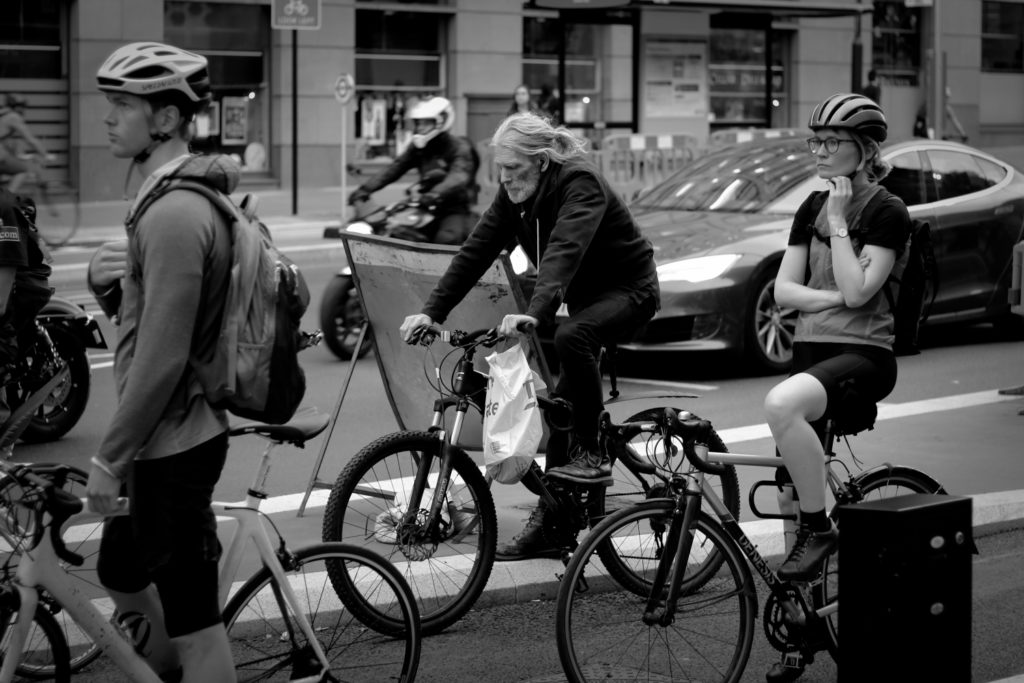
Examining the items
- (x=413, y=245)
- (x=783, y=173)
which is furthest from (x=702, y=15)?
(x=413, y=245)

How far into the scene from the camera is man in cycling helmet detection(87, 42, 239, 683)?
356 centimetres

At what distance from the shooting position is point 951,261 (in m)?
11.0

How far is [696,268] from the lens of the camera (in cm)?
1012

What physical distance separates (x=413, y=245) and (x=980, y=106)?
34266 mm

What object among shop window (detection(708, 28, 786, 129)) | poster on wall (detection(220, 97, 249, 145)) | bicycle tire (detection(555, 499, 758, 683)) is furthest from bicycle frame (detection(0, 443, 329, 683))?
poster on wall (detection(220, 97, 249, 145))

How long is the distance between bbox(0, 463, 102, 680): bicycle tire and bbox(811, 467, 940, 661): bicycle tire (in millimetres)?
2180

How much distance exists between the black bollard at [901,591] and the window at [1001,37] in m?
36.5

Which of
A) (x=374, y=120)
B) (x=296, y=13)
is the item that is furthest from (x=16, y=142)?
(x=374, y=120)

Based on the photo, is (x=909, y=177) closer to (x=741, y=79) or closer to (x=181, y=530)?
(x=181, y=530)

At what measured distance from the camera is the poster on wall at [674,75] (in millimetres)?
21148

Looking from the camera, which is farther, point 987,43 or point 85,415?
point 987,43

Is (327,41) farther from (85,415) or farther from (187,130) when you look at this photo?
(187,130)

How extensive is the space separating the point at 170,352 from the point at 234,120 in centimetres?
2314

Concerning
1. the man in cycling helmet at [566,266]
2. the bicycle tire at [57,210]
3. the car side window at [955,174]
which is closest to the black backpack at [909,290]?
the man in cycling helmet at [566,266]
